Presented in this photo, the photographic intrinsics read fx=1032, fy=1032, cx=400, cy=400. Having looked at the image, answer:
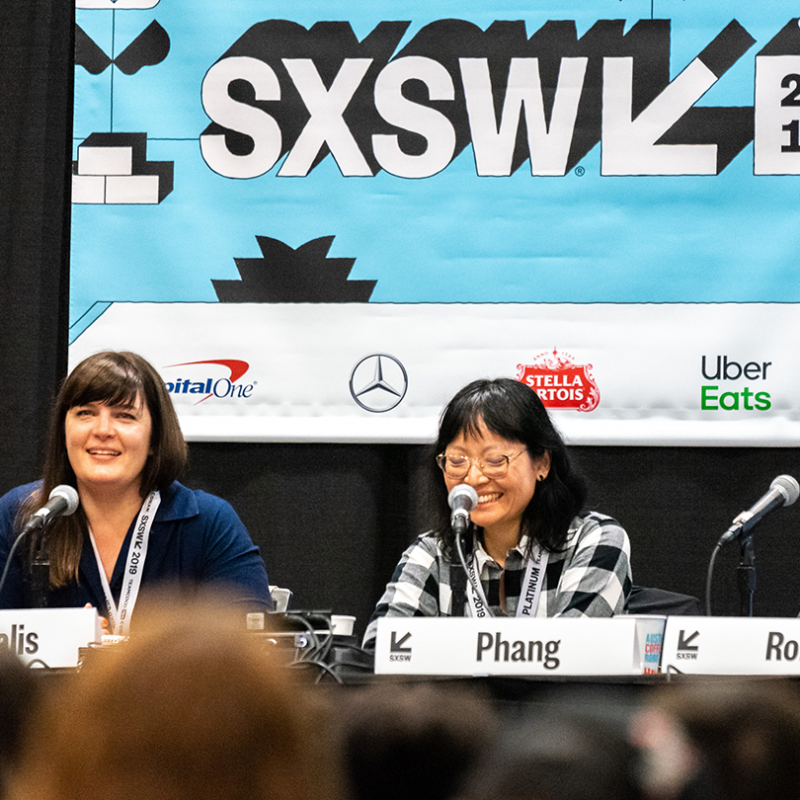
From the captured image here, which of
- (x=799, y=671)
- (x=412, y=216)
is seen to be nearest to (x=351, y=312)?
(x=412, y=216)

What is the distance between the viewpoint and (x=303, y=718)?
56 centimetres

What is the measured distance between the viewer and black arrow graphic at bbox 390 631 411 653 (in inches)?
59.8

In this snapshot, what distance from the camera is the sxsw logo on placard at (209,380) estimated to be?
3.21 meters

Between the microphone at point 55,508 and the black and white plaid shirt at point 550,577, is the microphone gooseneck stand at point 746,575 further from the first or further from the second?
the microphone at point 55,508

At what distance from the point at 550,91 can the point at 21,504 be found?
1.94 metres

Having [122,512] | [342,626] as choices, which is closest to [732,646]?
[342,626]

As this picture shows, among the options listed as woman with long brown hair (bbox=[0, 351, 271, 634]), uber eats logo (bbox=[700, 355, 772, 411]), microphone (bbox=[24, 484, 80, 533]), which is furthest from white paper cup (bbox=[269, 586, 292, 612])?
uber eats logo (bbox=[700, 355, 772, 411])

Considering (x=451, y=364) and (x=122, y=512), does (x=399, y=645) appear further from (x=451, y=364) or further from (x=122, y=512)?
(x=451, y=364)

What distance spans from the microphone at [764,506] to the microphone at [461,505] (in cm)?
47

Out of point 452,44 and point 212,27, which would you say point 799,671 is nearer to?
point 452,44

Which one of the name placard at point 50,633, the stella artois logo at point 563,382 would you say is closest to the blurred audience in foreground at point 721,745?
the name placard at point 50,633

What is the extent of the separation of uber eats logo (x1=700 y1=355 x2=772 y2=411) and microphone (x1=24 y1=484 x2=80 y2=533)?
1.89 m

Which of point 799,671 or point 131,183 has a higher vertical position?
point 131,183

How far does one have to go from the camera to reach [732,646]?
1.52m
